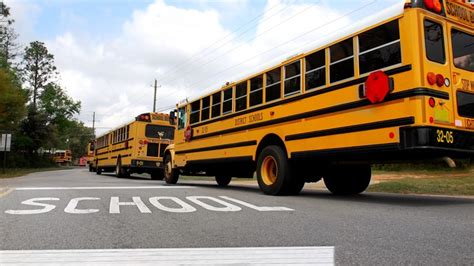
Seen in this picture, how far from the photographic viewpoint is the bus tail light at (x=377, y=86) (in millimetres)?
6746

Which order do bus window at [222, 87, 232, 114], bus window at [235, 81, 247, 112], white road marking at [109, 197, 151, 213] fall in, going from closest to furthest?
white road marking at [109, 197, 151, 213] < bus window at [235, 81, 247, 112] < bus window at [222, 87, 232, 114]

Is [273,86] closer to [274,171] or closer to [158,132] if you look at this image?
[274,171]

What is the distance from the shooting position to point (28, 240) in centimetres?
441

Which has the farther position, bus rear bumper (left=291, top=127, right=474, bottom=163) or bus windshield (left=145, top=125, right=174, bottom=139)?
bus windshield (left=145, top=125, right=174, bottom=139)

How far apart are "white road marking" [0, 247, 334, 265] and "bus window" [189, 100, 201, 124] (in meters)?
9.08

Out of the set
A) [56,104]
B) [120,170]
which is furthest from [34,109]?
[120,170]

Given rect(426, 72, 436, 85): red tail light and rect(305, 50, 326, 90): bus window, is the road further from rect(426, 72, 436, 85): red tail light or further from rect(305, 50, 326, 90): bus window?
rect(305, 50, 326, 90): bus window

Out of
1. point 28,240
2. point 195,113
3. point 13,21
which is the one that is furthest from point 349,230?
point 13,21

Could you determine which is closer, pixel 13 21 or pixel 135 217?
pixel 135 217

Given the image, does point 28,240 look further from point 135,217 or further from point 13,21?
point 13,21

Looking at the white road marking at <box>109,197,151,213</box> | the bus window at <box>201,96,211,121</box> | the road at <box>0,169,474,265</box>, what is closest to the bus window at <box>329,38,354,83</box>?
the road at <box>0,169,474,265</box>

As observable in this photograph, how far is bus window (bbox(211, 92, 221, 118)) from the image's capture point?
1162 centimetres

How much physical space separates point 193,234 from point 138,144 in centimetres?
1582

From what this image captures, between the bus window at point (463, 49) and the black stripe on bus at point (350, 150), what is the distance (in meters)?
1.86
